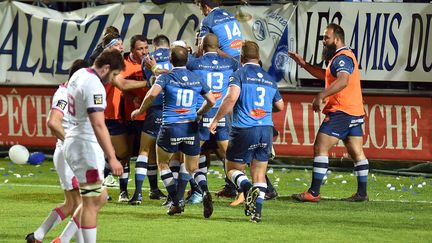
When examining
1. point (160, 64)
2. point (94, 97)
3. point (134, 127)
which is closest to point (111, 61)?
point (94, 97)

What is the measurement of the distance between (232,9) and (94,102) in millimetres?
9651

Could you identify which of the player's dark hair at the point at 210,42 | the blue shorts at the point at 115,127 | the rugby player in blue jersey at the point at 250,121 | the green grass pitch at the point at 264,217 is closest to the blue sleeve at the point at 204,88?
the rugby player in blue jersey at the point at 250,121

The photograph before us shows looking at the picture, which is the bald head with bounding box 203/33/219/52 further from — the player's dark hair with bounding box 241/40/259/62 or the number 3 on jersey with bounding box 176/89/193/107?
the player's dark hair with bounding box 241/40/259/62

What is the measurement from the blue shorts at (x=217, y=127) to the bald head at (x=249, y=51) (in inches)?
50.2

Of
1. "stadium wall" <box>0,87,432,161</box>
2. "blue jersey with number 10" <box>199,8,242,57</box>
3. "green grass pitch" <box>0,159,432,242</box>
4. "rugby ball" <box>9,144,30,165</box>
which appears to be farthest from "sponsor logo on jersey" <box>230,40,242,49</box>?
"rugby ball" <box>9,144,30,165</box>

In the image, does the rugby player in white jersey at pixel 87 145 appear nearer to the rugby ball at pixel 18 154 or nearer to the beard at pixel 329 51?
the beard at pixel 329 51

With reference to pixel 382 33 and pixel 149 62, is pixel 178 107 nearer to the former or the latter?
pixel 149 62

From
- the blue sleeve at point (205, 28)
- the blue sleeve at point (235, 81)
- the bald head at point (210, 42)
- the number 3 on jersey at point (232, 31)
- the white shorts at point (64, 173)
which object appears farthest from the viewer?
the number 3 on jersey at point (232, 31)

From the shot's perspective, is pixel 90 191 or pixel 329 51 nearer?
pixel 90 191

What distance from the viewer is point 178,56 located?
537 inches

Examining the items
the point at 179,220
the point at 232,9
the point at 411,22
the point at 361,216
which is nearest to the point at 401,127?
the point at 411,22

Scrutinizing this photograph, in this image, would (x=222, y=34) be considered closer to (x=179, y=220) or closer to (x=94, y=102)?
(x=179, y=220)

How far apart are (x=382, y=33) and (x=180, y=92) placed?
19.6ft

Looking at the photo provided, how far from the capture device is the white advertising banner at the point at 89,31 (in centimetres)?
1919
